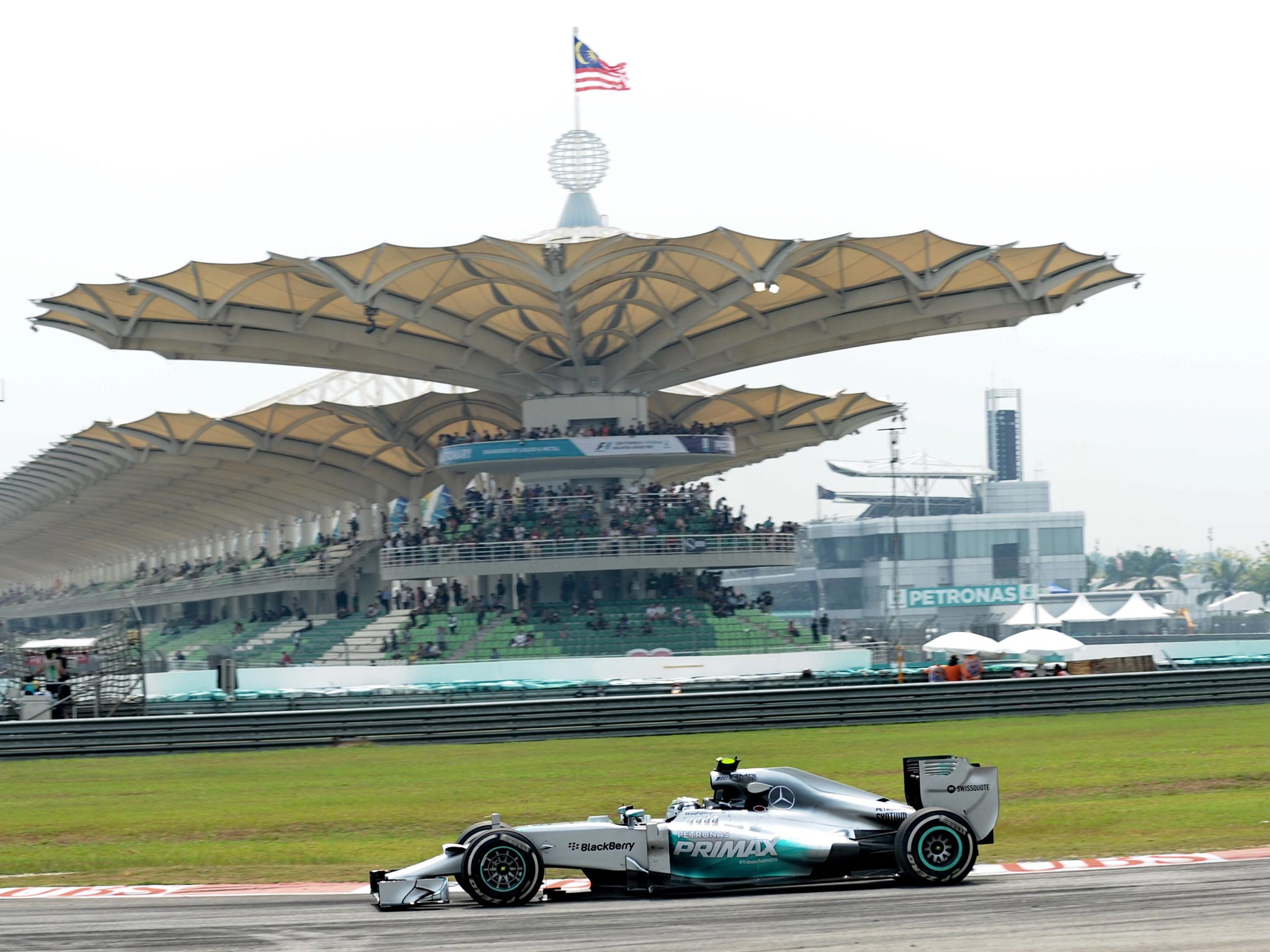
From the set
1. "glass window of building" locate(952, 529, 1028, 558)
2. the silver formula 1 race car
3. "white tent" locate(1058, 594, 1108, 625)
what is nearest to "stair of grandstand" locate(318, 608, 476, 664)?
"white tent" locate(1058, 594, 1108, 625)

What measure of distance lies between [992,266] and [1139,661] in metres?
19.1

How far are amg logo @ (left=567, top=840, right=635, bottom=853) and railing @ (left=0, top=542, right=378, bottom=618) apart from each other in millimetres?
62281

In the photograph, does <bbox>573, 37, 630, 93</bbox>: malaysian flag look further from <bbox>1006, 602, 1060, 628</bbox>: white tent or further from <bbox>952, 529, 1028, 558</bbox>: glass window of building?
<bbox>952, 529, 1028, 558</bbox>: glass window of building

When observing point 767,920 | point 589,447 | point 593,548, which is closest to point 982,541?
point 589,447

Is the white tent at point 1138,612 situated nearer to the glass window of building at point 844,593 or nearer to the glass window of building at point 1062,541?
the glass window of building at point 1062,541

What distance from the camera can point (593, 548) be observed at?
54.6 metres

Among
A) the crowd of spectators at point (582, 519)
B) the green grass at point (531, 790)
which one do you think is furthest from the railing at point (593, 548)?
the green grass at point (531, 790)

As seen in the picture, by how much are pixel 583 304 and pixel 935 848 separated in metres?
41.3

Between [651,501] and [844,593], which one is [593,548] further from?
[844,593]

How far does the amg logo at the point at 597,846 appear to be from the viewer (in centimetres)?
1114

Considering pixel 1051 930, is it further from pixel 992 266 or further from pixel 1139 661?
pixel 992 266

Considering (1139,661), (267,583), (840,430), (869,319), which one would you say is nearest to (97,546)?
(267,583)

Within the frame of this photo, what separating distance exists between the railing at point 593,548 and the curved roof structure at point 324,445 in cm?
928

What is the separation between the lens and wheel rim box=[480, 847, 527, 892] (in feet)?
36.4
